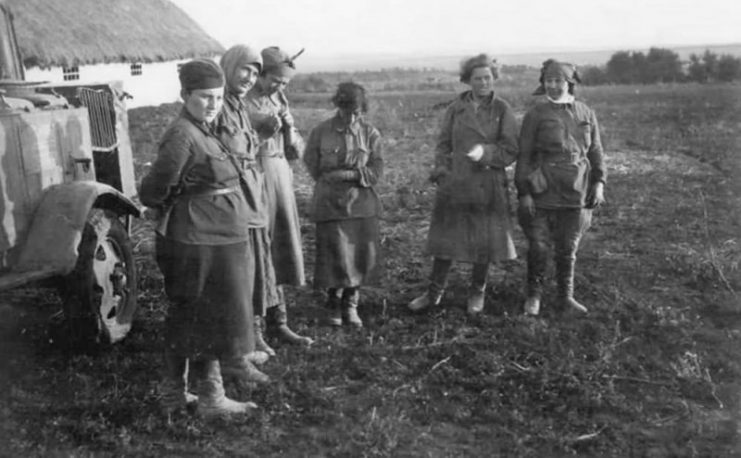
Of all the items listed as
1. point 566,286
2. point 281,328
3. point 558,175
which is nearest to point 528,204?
point 558,175

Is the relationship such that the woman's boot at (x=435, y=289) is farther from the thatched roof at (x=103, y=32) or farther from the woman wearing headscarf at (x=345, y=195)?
the thatched roof at (x=103, y=32)

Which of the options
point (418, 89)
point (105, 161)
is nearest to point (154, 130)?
point (105, 161)

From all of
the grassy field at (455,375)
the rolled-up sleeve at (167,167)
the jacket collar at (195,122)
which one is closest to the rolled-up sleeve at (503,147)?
the grassy field at (455,375)

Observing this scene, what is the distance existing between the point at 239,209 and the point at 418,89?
3206cm

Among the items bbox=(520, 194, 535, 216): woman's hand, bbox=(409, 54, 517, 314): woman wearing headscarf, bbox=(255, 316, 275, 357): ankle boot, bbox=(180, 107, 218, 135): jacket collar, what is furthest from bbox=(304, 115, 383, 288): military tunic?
bbox=(180, 107, 218, 135): jacket collar

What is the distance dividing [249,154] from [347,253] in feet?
4.19

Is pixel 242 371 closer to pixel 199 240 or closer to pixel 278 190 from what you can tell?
pixel 199 240

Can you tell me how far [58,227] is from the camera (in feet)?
14.5

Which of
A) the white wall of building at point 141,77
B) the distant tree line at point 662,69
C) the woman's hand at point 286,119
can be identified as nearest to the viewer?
the woman's hand at point 286,119

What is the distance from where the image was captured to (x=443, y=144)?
18.2 ft

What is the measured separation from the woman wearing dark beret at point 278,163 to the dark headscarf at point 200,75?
971mm

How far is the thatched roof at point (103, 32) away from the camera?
1861 cm

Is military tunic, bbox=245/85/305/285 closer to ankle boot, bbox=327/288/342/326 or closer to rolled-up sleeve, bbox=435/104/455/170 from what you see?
ankle boot, bbox=327/288/342/326

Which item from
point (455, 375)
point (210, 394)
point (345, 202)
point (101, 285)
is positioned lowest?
point (455, 375)
